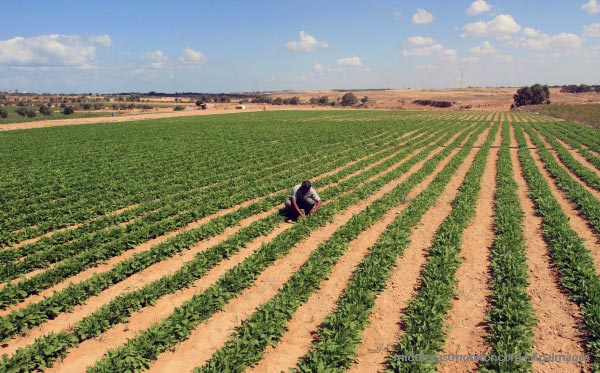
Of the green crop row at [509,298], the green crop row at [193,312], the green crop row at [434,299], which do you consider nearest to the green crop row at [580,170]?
the green crop row at [509,298]

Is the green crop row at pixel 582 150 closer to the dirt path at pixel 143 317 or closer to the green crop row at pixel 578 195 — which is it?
the green crop row at pixel 578 195

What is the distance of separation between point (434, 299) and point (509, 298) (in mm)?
1313

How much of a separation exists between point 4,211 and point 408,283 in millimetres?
13748

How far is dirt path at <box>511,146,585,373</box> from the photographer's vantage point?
17.9 feet

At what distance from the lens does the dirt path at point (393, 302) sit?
214 inches

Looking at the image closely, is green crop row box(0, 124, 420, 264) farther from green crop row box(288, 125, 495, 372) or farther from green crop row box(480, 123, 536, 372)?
green crop row box(480, 123, 536, 372)

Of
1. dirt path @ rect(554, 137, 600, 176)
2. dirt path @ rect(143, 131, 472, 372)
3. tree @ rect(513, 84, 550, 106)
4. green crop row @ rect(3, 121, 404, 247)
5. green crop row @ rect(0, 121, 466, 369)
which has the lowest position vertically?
dirt path @ rect(143, 131, 472, 372)

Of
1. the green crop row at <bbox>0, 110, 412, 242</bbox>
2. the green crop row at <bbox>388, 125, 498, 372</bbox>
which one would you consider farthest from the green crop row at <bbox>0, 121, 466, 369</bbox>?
the green crop row at <bbox>0, 110, 412, 242</bbox>

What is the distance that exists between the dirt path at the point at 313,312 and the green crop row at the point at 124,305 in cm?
160

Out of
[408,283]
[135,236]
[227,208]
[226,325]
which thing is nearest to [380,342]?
→ [408,283]

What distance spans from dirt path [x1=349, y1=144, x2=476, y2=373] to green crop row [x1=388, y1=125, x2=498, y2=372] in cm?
18

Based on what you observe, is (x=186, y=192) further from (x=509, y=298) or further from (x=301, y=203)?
(x=509, y=298)

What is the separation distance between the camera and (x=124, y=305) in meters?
6.52

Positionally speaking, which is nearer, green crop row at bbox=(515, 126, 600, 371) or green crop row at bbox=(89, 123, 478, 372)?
green crop row at bbox=(89, 123, 478, 372)
